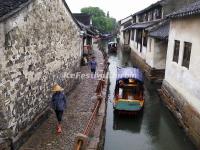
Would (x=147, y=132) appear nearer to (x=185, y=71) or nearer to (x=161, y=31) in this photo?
(x=185, y=71)

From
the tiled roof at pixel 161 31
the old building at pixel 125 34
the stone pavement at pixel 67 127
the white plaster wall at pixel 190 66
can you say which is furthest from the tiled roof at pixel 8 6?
the old building at pixel 125 34

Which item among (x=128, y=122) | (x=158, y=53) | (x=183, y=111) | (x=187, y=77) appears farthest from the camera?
(x=158, y=53)

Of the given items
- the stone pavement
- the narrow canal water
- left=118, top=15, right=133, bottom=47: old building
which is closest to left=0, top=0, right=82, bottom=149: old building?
the stone pavement

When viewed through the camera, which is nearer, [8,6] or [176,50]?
[8,6]

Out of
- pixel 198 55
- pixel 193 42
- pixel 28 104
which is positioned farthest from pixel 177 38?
pixel 28 104

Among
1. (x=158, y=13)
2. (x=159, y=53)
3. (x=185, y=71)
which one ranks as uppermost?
(x=158, y=13)

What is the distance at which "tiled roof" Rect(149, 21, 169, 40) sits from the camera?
19.9 m

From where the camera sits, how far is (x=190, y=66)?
41.5 ft

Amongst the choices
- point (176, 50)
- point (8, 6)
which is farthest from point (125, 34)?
point (8, 6)

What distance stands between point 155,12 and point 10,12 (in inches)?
990

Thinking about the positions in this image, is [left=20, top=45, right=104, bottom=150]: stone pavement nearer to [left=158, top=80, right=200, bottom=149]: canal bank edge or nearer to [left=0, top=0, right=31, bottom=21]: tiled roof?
[left=0, top=0, right=31, bottom=21]: tiled roof

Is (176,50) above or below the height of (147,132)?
above

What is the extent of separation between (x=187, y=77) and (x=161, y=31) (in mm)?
9263

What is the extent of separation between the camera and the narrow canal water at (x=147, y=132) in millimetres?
11984
